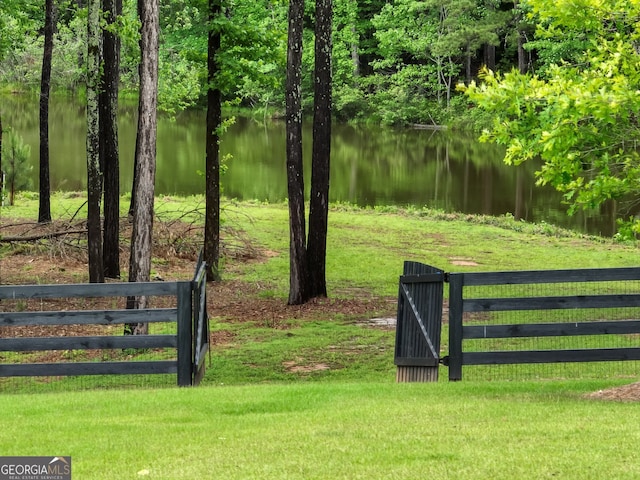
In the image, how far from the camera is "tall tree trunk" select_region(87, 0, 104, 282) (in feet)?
53.6

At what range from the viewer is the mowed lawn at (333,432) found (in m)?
6.35

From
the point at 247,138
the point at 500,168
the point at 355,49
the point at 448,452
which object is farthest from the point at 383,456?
the point at 355,49

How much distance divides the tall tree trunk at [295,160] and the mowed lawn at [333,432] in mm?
7948

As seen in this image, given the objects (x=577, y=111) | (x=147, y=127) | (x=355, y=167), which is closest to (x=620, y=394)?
(x=577, y=111)

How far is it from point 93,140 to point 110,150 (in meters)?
2.75

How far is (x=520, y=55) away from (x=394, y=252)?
40273 mm

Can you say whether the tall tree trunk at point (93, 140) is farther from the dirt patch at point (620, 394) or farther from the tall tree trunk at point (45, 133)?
the dirt patch at point (620, 394)

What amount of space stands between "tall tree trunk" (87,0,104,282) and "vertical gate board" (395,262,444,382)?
25.8 ft

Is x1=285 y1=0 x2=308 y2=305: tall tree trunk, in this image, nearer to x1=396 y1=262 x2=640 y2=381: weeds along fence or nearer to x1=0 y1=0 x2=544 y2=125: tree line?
x1=396 y1=262 x2=640 y2=381: weeds along fence

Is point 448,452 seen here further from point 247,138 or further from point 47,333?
point 247,138

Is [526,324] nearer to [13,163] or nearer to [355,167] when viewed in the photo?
[13,163]

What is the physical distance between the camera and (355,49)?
241 feet

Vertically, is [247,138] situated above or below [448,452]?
above

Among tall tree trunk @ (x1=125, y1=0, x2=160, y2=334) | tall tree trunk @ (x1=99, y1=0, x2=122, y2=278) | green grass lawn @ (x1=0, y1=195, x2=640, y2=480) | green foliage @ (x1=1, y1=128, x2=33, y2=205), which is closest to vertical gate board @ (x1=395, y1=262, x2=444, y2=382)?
green grass lawn @ (x1=0, y1=195, x2=640, y2=480)
